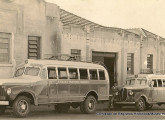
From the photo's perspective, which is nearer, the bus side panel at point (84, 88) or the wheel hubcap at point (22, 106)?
the wheel hubcap at point (22, 106)

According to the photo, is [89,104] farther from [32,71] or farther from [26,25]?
[26,25]

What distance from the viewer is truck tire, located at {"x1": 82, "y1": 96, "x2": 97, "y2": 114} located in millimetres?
18688

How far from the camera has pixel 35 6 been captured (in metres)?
24.5

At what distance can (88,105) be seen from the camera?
741 inches

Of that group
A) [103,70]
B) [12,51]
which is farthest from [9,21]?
[103,70]

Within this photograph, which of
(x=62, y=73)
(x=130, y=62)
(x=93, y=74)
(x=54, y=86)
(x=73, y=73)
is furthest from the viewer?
(x=130, y=62)

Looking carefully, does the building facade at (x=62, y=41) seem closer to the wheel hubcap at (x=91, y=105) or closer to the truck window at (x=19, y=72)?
the truck window at (x=19, y=72)

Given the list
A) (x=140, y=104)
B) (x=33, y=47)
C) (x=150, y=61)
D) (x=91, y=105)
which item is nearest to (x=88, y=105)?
(x=91, y=105)

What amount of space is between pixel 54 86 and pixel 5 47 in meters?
6.97

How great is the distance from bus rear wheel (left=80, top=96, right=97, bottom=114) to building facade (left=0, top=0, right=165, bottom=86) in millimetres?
5239

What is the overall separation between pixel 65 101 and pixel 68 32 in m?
9.54

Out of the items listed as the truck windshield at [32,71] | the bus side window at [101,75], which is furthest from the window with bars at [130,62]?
the truck windshield at [32,71]

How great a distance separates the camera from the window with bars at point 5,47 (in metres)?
22.9

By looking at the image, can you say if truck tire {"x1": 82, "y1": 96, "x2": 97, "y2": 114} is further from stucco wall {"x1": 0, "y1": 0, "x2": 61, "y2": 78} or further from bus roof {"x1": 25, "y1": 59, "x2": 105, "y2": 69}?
stucco wall {"x1": 0, "y1": 0, "x2": 61, "y2": 78}
